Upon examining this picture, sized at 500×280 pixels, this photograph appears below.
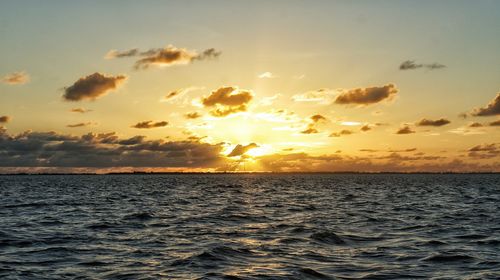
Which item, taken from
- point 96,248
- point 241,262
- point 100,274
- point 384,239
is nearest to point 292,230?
point 384,239

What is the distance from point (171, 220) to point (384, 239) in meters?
17.6

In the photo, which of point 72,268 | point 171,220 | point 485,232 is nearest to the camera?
point 72,268

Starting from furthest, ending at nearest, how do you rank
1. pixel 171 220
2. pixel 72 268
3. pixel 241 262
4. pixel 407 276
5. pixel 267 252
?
pixel 171 220 → pixel 267 252 → pixel 241 262 → pixel 72 268 → pixel 407 276

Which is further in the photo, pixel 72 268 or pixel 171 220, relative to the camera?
pixel 171 220

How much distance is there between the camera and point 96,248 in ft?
82.7

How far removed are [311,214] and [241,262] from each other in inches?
907

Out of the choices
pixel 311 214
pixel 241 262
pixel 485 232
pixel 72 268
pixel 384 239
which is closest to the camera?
pixel 72 268

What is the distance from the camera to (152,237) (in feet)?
96.1

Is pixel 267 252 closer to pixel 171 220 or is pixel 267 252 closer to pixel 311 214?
pixel 171 220

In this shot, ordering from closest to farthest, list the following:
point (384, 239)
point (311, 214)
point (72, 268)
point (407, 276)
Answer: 1. point (407, 276)
2. point (72, 268)
3. point (384, 239)
4. point (311, 214)

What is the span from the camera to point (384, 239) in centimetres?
2855

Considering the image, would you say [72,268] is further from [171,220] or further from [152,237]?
[171,220]

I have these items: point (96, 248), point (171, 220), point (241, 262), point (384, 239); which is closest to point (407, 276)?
point (241, 262)

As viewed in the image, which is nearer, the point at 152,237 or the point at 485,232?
the point at 152,237
